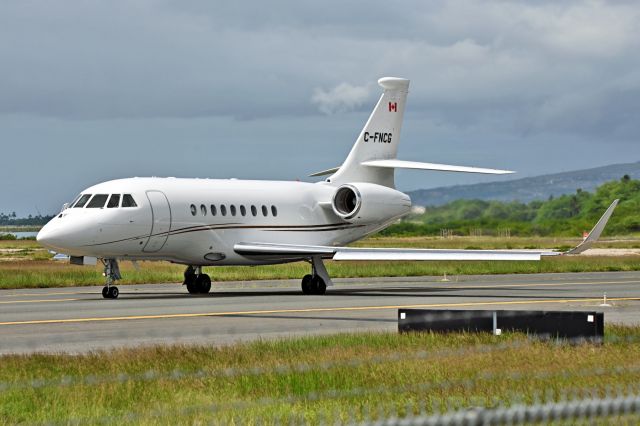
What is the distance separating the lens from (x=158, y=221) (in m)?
33.1

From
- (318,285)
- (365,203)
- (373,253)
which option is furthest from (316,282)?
(365,203)

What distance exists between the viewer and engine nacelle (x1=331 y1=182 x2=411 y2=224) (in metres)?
39.2

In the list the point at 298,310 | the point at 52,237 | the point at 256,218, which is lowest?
the point at 298,310

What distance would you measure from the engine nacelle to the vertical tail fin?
4.53ft

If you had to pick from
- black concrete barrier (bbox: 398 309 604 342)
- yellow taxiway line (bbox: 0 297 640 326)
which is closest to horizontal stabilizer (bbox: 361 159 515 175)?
yellow taxiway line (bbox: 0 297 640 326)

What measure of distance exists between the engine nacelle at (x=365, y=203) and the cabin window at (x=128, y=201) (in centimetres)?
882

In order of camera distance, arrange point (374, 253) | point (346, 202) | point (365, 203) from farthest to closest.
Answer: point (346, 202), point (365, 203), point (374, 253)

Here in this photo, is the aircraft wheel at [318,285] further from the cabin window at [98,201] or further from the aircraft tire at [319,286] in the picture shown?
the cabin window at [98,201]

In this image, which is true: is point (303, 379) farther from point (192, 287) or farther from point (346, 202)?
point (346, 202)

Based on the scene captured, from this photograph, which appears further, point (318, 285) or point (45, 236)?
point (318, 285)

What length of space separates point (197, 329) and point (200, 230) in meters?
13.0

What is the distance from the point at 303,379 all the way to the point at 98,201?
20.1 m

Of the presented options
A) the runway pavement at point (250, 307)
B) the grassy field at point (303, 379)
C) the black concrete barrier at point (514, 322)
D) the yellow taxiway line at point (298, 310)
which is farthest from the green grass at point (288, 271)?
the grassy field at point (303, 379)

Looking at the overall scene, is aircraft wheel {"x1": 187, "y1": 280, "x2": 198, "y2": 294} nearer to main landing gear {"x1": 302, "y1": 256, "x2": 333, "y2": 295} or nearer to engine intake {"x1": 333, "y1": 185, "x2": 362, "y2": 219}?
main landing gear {"x1": 302, "y1": 256, "x2": 333, "y2": 295}
